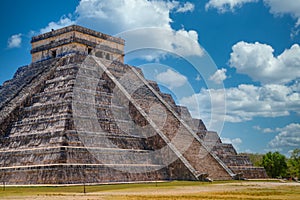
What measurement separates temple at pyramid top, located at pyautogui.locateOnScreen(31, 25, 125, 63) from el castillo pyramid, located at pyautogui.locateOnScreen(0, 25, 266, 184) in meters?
0.07

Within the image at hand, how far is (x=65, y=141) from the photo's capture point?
1720 centimetres

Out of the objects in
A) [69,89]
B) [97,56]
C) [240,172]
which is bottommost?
[240,172]

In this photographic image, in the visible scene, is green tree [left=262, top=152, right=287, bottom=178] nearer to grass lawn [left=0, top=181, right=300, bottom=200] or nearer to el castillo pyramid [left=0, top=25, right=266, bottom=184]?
el castillo pyramid [left=0, top=25, right=266, bottom=184]

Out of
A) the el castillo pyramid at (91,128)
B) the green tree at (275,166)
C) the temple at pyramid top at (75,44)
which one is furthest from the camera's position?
the green tree at (275,166)

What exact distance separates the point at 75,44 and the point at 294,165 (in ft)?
64.0

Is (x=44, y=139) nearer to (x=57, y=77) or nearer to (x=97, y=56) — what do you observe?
(x=57, y=77)

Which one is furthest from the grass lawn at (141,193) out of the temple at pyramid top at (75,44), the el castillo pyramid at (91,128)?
the temple at pyramid top at (75,44)

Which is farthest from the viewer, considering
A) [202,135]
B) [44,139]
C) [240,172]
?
[202,135]

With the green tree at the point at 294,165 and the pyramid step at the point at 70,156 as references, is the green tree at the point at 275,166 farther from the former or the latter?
the pyramid step at the point at 70,156

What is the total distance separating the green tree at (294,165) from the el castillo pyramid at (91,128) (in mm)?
9277

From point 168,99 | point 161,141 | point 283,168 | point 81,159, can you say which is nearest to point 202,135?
point 168,99

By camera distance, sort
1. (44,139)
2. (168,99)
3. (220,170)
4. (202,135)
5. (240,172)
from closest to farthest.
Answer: (44,139), (220,170), (240,172), (202,135), (168,99)

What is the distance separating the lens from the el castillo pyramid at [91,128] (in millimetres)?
17000

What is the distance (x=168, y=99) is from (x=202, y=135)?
3.55 meters
